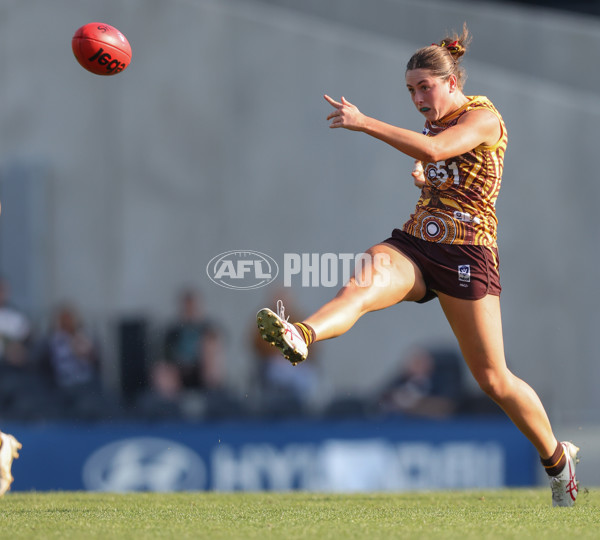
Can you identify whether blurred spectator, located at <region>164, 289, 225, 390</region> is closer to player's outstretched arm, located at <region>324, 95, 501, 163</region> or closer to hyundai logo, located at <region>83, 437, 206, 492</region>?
hyundai logo, located at <region>83, 437, 206, 492</region>

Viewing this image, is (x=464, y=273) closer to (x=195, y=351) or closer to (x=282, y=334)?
(x=282, y=334)

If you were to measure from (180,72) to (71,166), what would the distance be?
6.00 feet

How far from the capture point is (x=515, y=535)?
405 centimetres

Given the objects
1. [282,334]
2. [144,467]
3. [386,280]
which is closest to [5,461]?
[282,334]

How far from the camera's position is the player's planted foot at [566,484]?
204 inches

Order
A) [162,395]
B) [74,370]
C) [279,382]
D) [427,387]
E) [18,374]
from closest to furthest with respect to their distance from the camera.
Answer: [162,395], [279,382], [427,387], [18,374], [74,370]

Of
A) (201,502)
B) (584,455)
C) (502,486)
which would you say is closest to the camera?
(201,502)

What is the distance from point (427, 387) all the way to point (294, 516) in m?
5.85

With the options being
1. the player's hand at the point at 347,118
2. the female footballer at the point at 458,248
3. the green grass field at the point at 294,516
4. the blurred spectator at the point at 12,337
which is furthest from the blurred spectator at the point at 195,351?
the player's hand at the point at 347,118

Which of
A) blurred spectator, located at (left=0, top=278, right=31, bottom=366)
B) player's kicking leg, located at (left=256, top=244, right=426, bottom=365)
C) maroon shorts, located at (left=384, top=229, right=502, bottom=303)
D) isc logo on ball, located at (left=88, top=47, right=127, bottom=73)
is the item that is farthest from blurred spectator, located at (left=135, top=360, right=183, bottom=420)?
maroon shorts, located at (left=384, top=229, right=502, bottom=303)

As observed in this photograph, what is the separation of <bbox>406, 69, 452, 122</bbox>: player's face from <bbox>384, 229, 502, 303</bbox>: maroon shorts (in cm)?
66

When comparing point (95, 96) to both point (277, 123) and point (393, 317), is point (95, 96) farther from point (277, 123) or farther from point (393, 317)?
point (393, 317)

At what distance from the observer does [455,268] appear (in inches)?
194

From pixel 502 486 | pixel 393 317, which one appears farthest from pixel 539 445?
pixel 393 317
